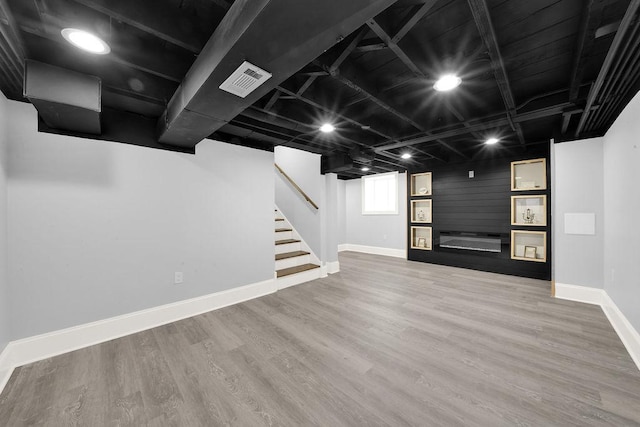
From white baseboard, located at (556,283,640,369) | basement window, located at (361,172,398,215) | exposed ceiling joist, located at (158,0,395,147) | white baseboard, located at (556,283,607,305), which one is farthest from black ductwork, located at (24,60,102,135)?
basement window, located at (361,172,398,215)

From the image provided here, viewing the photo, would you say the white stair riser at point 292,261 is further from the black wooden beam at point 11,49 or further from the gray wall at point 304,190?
the black wooden beam at point 11,49

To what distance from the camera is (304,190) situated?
4863 mm

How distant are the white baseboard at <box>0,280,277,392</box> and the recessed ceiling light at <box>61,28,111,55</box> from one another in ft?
7.81

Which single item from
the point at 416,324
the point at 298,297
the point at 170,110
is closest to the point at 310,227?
the point at 298,297

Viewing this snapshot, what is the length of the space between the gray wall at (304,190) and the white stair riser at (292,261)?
0.24m

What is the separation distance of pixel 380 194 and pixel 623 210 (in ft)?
16.1

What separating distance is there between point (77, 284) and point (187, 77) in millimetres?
2202

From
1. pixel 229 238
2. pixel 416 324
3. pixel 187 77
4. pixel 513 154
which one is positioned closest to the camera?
pixel 187 77

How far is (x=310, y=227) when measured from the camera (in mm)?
4770

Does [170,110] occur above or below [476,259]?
above

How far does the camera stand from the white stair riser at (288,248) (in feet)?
14.6

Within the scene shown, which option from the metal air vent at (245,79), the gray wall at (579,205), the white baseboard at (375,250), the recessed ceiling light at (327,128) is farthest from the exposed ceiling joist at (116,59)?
the white baseboard at (375,250)

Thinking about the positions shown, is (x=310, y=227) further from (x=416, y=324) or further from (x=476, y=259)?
(x=476, y=259)

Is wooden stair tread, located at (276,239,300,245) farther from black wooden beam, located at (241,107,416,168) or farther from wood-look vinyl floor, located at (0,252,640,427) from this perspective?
black wooden beam, located at (241,107,416,168)
